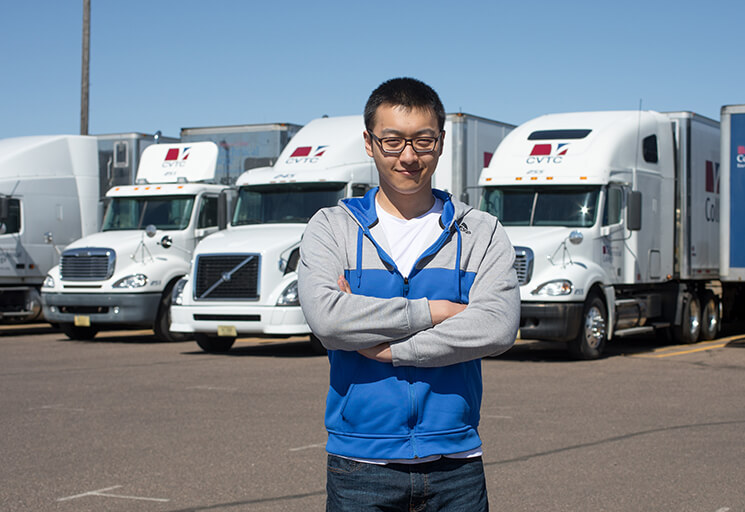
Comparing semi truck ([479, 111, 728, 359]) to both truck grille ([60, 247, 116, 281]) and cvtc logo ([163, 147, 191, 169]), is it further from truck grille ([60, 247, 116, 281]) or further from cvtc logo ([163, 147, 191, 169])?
truck grille ([60, 247, 116, 281])

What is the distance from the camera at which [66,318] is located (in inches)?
725

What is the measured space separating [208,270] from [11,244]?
579cm

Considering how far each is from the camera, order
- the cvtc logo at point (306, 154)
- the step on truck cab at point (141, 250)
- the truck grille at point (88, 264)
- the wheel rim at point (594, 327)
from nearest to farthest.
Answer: the wheel rim at point (594, 327)
the cvtc logo at point (306, 154)
the step on truck cab at point (141, 250)
the truck grille at point (88, 264)

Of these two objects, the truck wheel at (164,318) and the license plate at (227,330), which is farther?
the truck wheel at (164,318)

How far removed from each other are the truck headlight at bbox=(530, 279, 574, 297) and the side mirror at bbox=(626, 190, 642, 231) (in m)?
1.68

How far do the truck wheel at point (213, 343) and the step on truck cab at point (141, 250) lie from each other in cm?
153

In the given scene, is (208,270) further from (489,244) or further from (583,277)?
(489,244)

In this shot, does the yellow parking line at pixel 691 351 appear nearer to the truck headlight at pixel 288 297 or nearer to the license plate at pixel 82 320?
the truck headlight at pixel 288 297

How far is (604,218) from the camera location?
15.5 metres

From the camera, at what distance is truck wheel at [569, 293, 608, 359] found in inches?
586

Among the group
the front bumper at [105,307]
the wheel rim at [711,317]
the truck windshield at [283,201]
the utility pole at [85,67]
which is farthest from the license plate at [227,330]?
the utility pole at [85,67]

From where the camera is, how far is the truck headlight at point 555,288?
14.5 m

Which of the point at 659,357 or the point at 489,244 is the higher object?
the point at 489,244

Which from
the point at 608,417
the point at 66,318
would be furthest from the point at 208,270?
the point at 608,417
